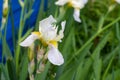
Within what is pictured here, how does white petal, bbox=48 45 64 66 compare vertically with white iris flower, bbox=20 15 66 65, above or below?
below

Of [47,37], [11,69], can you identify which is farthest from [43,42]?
[11,69]

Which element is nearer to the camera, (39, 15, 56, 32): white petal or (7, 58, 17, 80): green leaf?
(39, 15, 56, 32): white petal

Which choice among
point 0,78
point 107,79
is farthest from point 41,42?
point 107,79

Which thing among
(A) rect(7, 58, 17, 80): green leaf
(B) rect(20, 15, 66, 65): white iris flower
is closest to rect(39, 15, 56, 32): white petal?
(B) rect(20, 15, 66, 65): white iris flower

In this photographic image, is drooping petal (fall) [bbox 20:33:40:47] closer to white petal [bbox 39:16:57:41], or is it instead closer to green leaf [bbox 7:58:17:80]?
white petal [bbox 39:16:57:41]

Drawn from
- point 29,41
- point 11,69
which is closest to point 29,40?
point 29,41

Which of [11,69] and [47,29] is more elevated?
[47,29]

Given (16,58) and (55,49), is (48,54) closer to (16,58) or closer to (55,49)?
(55,49)

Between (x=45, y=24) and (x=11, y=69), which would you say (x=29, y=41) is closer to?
(x=45, y=24)

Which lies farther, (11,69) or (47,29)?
(11,69)

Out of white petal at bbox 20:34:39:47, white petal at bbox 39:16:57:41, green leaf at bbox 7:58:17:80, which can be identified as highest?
white petal at bbox 39:16:57:41

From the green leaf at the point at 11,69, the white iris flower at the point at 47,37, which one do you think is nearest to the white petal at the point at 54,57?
the white iris flower at the point at 47,37
